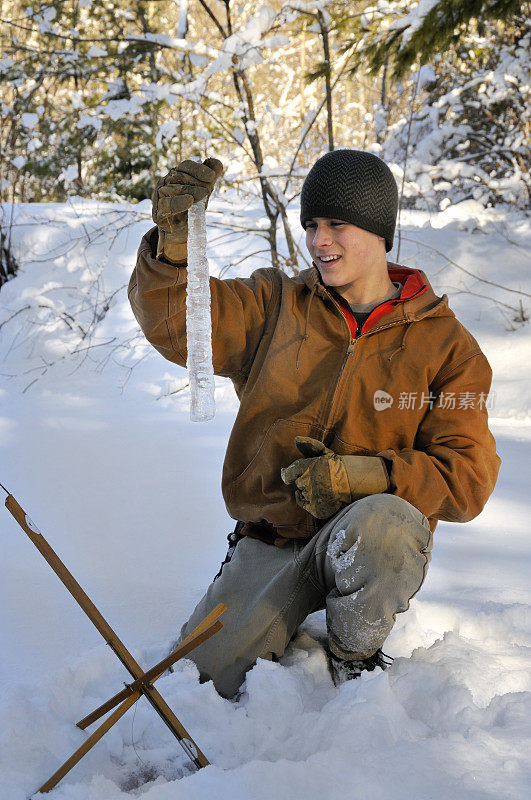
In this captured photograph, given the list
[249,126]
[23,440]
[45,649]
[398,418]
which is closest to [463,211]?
[249,126]

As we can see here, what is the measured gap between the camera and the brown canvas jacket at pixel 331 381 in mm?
1740

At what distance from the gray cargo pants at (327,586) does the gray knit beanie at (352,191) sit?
75 centimetres

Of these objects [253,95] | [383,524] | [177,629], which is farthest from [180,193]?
[253,95]

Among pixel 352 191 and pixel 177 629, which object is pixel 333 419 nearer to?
pixel 352 191

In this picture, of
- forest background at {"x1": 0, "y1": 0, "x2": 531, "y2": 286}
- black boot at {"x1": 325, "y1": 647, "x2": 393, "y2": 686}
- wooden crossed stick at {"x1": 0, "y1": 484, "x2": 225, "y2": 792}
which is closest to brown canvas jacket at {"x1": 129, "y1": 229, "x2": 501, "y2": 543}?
black boot at {"x1": 325, "y1": 647, "x2": 393, "y2": 686}

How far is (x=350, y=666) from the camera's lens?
168cm

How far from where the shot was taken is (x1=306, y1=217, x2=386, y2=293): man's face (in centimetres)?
188

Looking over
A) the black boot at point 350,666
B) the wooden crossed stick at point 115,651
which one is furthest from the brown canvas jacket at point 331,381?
the wooden crossed stick at point 115,651

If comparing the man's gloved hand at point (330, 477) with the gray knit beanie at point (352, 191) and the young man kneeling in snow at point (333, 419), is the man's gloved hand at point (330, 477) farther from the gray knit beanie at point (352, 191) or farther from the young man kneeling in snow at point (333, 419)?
the gray knit beanie at point (352, 191)

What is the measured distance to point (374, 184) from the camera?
1898 millimetres

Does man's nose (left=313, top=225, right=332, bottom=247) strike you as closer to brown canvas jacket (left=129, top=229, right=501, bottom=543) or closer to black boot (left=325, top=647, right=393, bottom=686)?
brown canvas jacket (left=129, top=229, right=501, bottom=543)

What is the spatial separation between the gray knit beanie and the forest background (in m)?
1.83

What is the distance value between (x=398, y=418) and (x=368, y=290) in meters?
0.36

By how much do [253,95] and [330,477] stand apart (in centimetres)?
533
